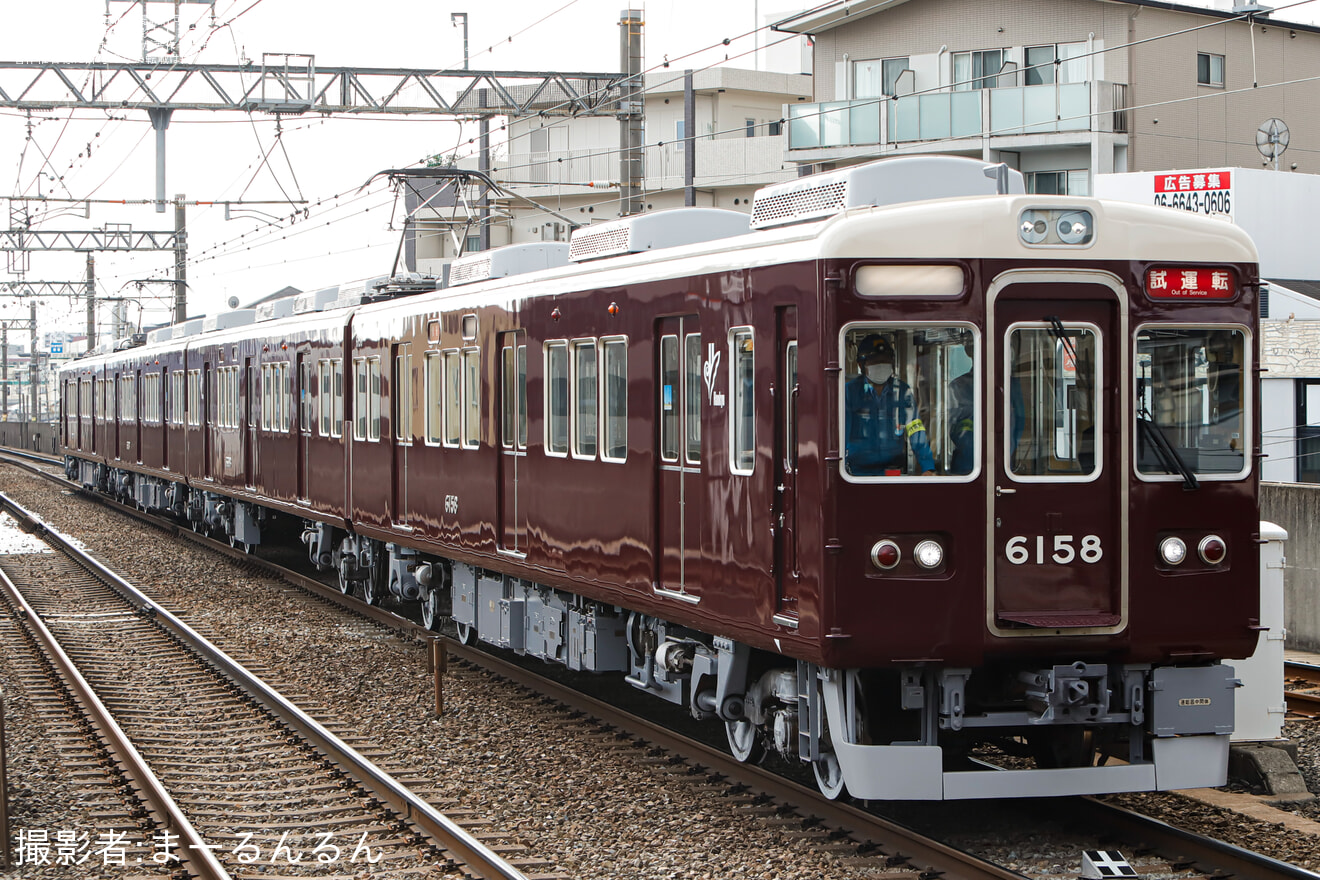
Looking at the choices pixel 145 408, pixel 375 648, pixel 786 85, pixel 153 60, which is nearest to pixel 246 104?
pixel 153 60

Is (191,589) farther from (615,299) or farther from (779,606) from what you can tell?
(779,606)

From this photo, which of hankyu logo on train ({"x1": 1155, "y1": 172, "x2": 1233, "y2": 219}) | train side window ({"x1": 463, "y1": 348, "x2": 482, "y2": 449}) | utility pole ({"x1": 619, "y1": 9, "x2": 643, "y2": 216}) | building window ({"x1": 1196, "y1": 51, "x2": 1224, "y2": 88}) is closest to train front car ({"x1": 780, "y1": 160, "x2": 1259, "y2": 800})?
train side window ({"x1": 463, "y1": 348, "x2": 482, "y2": 449})

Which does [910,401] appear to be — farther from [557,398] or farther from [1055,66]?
[1055,66]

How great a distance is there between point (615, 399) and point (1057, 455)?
317cm

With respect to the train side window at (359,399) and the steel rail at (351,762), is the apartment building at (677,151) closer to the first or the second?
the train side window at (359,399)

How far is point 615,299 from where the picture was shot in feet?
32.1

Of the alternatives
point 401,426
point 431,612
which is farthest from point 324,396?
point 431,612

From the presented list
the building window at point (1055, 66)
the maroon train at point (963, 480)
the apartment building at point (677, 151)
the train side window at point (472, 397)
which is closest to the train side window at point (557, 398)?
the train side window at point (472, 397)

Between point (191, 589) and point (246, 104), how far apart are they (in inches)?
348

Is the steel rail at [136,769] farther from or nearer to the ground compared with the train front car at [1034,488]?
nearer to the ground

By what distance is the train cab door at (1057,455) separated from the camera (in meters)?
7.33

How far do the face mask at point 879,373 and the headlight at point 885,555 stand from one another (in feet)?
2.31

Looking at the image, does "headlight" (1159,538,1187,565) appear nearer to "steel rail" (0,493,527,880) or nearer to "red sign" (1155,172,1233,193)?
"steel rail" (0,493,527,880)

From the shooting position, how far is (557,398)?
10.8 m
